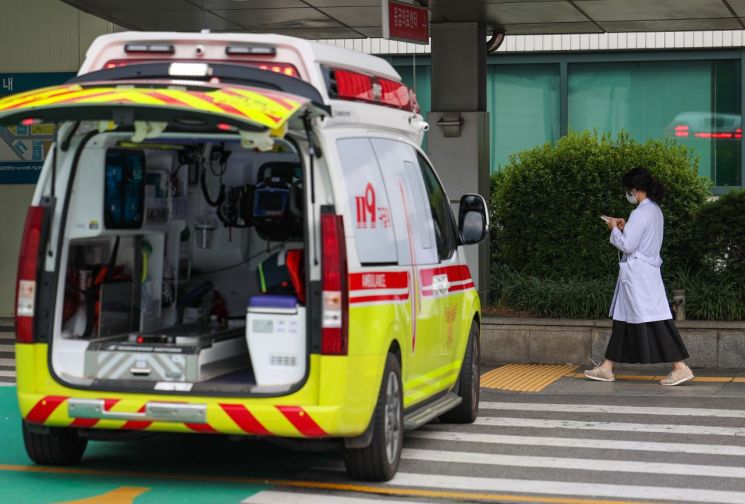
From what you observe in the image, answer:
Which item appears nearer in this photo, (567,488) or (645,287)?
(567,488)

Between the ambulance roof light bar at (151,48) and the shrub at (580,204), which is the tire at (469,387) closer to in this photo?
the ambulance roof light bar at (151,48)

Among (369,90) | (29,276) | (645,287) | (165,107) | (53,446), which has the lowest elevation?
(53,446)

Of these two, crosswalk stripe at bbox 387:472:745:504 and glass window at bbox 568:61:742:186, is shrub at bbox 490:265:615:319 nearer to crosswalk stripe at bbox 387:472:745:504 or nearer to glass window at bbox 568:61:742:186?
crosswalk stripe at bbox 387:472:745:504

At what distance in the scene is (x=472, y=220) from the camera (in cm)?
1048

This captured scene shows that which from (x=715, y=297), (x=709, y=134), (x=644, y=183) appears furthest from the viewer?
(x=709, y=134)

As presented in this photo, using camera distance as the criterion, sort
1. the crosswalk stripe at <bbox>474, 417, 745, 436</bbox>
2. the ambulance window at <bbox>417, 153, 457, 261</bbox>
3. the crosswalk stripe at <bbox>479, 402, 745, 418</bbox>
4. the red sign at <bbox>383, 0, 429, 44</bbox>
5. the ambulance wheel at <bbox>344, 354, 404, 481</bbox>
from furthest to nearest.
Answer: the red sign at <bbox>383, 0, 429, 44</bbox> < the crosswalk stripe at <bbox>479, 402, 745, 418</bbox> < the crosswalk stripe at <bbox>474, 417, 745, 436</bbox> < the ambulance window at <bbox>417, 153, 457, 261</bbox> < the ambulance wheel at <bbox>344, 354, 404, 481</bbox>

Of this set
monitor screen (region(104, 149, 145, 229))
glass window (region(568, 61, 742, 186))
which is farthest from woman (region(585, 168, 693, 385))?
glass window (region(568, 61, 742, 186))

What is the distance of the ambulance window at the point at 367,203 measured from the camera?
7.96m

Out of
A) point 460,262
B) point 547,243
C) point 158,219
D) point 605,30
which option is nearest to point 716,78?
point 605,30

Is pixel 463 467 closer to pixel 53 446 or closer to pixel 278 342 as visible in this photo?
pixel 278 342

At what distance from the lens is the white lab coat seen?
1256cm

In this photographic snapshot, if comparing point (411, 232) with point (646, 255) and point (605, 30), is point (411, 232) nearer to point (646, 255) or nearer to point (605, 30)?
point (646, 255)

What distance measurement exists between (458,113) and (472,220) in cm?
536

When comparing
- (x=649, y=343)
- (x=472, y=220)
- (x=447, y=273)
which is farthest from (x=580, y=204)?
(x=447, y=273)
